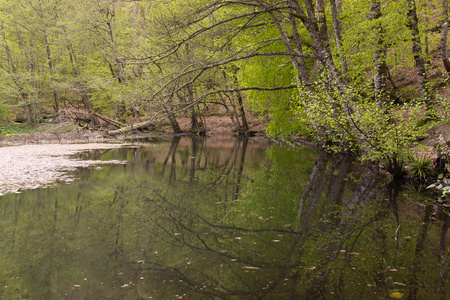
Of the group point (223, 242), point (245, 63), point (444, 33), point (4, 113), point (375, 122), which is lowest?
point (223, 242)

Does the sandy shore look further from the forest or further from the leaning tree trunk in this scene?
the leaning tree trunk

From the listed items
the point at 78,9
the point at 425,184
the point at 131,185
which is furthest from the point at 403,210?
the point at 78,9

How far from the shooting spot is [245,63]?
48.1ft

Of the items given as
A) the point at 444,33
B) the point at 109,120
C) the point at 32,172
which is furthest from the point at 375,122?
the point at 109,120

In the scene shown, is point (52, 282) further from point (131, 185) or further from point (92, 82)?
point (92, 82)

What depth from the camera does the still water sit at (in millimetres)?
2977

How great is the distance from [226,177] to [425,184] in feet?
17.7

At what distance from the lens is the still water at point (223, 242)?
2.98 m

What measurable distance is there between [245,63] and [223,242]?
39.6 feet

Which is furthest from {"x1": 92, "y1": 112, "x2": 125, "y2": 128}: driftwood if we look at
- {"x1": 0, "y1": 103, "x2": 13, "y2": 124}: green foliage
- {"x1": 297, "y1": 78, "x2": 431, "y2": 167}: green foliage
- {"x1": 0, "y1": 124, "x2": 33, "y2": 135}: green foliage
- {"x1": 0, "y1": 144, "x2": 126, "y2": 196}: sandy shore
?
{"x1": 297, "y1": 78, "x2": 431, "y2": 167}: green foliage

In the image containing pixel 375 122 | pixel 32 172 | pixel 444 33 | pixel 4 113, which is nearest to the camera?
pixel 375 122

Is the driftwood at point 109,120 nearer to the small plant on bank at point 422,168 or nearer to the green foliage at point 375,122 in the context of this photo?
the green foliage at point 375,122

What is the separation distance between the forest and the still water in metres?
2.31

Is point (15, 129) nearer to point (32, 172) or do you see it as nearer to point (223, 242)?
point (32, 172)
